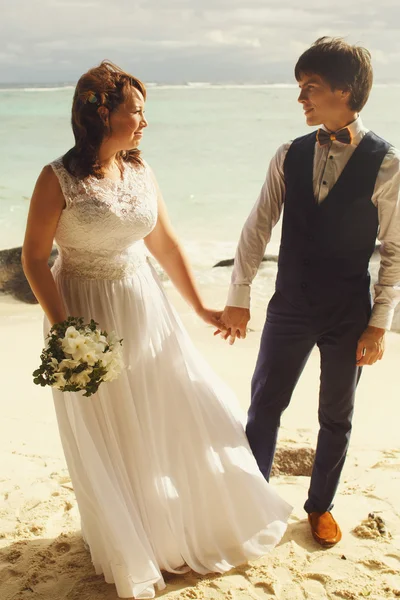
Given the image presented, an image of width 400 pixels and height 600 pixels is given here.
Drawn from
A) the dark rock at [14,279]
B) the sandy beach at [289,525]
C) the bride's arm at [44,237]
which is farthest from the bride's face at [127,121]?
the dark rock at [14,279]

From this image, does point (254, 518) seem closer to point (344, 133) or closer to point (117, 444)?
point (117, 444)

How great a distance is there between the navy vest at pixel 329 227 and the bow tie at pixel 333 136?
0.05 meters

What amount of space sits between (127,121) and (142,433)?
3.53 feet

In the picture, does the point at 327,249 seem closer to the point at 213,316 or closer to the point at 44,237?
the point at 213,316

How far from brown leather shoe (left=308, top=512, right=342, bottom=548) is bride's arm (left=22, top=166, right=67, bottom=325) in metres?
1.37

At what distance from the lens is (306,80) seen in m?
2.20

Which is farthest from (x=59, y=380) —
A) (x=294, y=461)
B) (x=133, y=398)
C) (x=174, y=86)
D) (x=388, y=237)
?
(x=174, y=86)

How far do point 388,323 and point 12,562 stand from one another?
1697 millimetres

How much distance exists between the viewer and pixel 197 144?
23.8 meters

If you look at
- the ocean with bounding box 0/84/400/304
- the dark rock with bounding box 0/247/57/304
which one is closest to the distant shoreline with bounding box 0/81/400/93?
the ocean with bounding box 0/84/400/304

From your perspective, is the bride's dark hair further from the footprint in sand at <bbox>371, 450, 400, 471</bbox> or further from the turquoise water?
the turquoise water

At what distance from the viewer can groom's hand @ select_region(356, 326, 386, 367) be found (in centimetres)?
230

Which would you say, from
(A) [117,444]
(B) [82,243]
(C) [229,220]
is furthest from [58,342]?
(C) [229,220]

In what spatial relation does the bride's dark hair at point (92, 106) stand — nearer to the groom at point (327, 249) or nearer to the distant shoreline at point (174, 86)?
the groom at point (327, 249)
